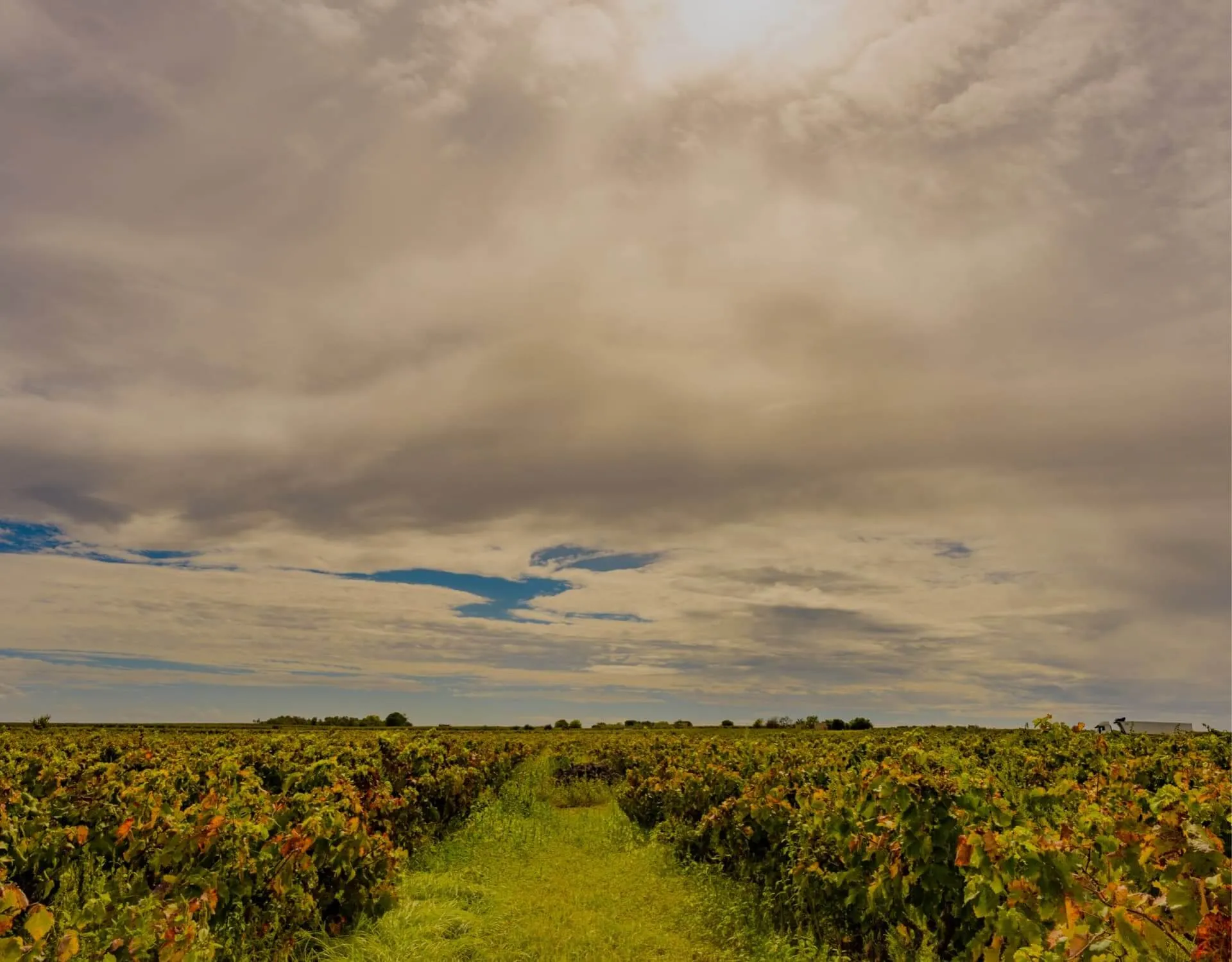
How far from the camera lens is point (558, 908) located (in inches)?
488

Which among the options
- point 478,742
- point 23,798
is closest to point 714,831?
point 23,798

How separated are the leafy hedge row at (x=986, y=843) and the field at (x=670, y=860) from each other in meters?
0.03

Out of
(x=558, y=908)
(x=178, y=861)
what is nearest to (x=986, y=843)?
(x=178, y=861)

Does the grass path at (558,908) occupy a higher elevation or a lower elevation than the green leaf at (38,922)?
lower

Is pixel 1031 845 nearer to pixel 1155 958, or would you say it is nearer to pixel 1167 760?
pixel 1155 958

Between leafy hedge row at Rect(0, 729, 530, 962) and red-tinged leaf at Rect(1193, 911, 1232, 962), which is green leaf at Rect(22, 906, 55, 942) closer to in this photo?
leafy hedge row at Rect(0, 729, 530, 962)

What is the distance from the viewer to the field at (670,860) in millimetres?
4836

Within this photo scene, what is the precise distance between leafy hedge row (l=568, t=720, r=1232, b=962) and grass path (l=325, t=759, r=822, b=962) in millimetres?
709

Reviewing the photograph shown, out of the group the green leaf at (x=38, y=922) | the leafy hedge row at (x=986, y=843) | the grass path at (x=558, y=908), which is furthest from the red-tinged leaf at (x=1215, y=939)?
the grass path at (x=558, y=908)

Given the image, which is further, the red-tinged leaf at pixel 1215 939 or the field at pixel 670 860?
the field at pixel 670 860

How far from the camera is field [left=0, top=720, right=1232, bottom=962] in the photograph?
4.84 metres

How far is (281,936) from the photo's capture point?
8.64m

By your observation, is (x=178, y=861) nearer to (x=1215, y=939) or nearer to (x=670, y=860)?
(x=1215, y=939)

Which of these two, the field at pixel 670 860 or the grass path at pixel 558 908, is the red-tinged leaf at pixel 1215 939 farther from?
the grass path at pixel 558 908
